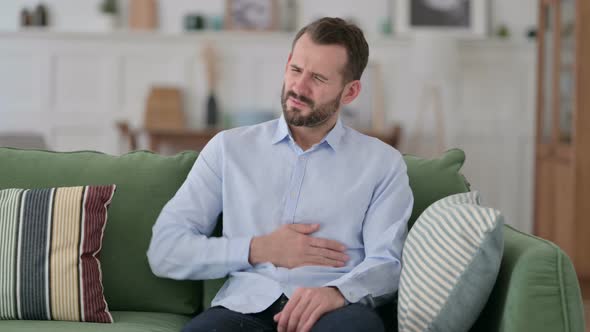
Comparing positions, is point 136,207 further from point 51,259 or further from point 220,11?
point 220,11

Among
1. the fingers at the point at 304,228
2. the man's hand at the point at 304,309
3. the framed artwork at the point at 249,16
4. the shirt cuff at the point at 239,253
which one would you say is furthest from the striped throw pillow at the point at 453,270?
the framed artwork at the point at 249,16

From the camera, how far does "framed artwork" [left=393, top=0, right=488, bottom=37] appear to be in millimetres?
5766

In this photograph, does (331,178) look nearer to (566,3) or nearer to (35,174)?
(35,174)

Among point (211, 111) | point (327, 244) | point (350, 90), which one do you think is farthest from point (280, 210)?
point (211, 111)

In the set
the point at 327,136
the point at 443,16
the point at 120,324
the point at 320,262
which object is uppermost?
the point at 443,16

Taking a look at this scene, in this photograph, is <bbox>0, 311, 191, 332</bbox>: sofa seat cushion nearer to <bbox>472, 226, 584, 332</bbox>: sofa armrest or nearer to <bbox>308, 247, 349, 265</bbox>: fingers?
<bbox>308, 247, 349, 265</bbox>: fingers

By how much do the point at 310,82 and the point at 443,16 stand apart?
4.10 m

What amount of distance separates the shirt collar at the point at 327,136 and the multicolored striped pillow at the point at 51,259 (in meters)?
0.49

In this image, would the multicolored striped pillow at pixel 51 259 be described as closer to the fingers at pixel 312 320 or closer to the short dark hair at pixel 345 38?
the fingers at pixel 312 320

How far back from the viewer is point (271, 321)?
1.81m

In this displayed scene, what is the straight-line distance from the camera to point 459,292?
1603 millimetres

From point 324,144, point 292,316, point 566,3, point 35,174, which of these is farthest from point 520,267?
point 566,3

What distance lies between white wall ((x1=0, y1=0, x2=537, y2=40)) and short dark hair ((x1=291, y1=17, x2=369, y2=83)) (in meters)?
3.84

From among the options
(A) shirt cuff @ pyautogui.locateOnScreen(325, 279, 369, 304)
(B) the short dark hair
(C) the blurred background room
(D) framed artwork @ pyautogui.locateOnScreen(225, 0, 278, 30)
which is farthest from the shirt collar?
(D) framed artwork @ pyautogui.locateOnScreen(225, 0, 278, 30)
